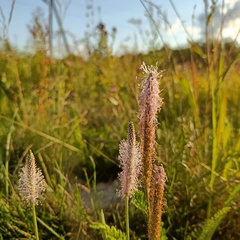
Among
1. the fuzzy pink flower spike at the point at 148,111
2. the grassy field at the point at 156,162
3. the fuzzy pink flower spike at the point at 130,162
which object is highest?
the fuzzy pink flower spike at the point at 148,111

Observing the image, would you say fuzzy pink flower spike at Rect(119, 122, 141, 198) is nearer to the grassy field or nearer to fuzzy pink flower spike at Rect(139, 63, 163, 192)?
fuzzy pink flower spike at Rect(139, 63, 163, 192)

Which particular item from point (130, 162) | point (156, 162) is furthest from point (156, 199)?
point (156, 162)

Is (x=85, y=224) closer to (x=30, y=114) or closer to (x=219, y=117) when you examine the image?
(x=219, y=117)

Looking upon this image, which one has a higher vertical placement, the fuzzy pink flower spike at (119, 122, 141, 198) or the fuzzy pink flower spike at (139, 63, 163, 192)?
the fuzzy pink flower spike at (139, 63, 163, 192)

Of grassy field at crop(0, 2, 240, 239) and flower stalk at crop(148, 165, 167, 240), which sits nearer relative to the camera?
flower stalk at crop(148, 165, 167, 240)

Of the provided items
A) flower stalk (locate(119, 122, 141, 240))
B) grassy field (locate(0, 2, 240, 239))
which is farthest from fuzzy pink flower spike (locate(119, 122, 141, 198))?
grassy field (locate(0, 2, 240, 239))

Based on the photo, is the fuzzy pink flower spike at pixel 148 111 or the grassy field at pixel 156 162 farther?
the grassy field at pixel 156 162

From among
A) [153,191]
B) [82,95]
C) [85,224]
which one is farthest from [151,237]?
[82,95]

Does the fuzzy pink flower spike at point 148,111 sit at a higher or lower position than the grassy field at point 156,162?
higher

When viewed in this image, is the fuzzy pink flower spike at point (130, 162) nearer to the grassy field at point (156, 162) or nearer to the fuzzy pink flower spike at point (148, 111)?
the fuzzy pink flower spike at point (148, 111)

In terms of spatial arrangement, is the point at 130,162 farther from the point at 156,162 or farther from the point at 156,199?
the point at 156,162

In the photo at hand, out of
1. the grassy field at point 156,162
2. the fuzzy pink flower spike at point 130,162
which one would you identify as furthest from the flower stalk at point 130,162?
the grassy field at point 156,162

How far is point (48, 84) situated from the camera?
289cm

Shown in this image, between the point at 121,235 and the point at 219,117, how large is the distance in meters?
0.80
